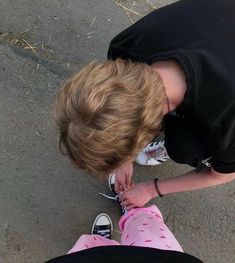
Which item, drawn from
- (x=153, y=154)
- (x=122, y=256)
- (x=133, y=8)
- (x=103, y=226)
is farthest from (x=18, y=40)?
(x=122, y=256)

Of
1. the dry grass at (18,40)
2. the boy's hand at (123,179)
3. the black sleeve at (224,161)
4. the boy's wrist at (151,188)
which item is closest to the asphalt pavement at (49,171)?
the dry grass at (18,40)

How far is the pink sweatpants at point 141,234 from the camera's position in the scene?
161 centimetres

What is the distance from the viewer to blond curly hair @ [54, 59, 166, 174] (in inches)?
46.9

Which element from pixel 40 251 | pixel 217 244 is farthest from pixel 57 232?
pixel 217 244

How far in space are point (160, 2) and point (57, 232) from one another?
4.80 feet

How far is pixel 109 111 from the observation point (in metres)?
1.19

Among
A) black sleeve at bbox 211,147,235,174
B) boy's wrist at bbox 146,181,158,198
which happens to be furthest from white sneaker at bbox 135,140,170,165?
black sleeve at bbox 211,147,235,174

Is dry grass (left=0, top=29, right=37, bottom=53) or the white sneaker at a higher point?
dry grass (left=0, top=29, right=37, bottom=53)

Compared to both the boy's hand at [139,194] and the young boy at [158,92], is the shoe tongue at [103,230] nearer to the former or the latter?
the boy's hand at [139,194]

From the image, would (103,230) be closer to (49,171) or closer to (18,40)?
(49,171)

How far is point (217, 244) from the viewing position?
206cm

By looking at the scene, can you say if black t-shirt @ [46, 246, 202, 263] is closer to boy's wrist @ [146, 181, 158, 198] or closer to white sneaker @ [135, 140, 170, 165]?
boy's wrist @ [146, 181, 158, 198]

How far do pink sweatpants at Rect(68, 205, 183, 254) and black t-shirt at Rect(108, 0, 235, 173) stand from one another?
0.35m

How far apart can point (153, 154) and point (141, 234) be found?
517 millimetres
